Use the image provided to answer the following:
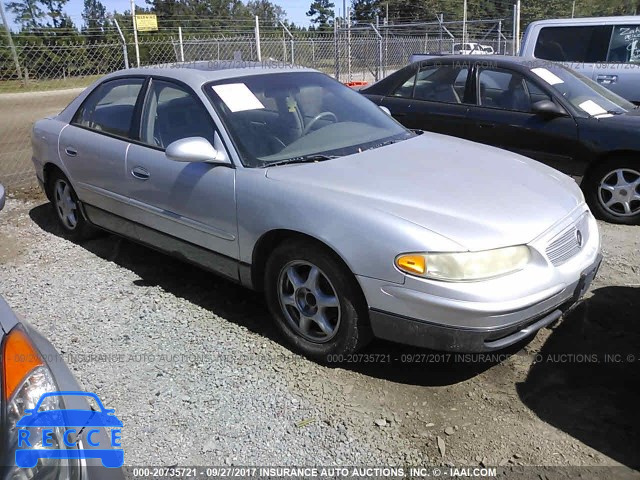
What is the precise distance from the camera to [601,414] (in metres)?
2.82

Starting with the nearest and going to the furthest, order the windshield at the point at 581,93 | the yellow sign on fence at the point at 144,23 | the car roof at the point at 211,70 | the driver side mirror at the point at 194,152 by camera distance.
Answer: the driver side mirror at the point at 194,152, the car roof at the point at 211,70, the windshield at the point at 581,93, the yellow sign on fence at the point at 144,23

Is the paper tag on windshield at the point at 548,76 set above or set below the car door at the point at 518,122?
above

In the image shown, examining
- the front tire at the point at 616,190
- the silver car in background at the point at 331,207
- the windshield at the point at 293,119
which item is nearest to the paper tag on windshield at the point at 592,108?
the front tire at the point at 616,190

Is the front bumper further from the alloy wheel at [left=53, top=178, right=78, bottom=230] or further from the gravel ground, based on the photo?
the alloy wheel at [left=53, top=178, right=78, bottom=230]

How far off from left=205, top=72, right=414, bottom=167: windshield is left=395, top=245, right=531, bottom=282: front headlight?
1.12 meters

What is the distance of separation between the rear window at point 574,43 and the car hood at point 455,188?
5.73 meters

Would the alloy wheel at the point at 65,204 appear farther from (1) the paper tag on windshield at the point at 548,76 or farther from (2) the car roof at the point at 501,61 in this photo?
(1) the paper tag on windshield at the point at 548,76

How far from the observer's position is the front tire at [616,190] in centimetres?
541

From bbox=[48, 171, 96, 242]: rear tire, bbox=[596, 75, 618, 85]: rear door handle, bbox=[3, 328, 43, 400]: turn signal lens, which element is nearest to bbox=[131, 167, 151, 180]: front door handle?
bbox=[48, 171, 96, 242]: rear tire

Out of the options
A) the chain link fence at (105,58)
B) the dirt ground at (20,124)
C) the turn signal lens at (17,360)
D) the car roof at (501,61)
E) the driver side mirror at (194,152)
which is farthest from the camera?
the chain link fence at (105,58)

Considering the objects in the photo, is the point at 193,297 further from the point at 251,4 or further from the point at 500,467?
the point at 251,4

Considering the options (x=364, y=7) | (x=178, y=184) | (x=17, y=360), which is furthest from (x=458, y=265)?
(x=364, y=7)

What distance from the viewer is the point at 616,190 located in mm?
5480

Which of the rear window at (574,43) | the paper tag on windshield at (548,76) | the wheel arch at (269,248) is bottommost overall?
the wheel arch at (269,248)
